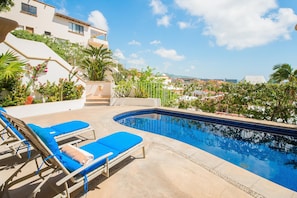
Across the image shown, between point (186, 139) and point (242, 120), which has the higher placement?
point (242, 120)

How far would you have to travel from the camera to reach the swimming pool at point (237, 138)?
4531 millimetres

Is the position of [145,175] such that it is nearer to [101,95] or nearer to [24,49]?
[24,49]

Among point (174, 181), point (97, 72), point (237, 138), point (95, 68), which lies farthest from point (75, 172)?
point (95, 68)

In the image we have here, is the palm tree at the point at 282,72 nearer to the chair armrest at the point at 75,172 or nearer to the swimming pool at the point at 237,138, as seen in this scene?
the swimming pool at the point at 237,138

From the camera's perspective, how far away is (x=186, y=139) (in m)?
6.53

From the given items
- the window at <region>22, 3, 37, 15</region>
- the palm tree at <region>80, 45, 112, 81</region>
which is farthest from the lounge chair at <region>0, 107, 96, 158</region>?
the window at <region>22, 3, 37, 15</region>

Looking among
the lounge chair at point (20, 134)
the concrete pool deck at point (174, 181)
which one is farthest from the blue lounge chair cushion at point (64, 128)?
the concrete pool deck at point (174, 181)

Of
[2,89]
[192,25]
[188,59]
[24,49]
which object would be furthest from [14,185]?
[188,59]

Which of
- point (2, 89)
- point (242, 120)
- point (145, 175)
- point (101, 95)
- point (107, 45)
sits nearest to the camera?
point (145, 175)

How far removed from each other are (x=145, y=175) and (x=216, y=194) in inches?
49.7

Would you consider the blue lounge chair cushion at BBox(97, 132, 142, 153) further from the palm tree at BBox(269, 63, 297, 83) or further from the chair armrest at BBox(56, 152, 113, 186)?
the palm tree at BBox(269, 63, 297, 83)

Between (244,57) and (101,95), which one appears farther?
(244,57)

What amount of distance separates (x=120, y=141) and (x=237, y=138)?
5227 mm

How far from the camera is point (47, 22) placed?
2270cm
